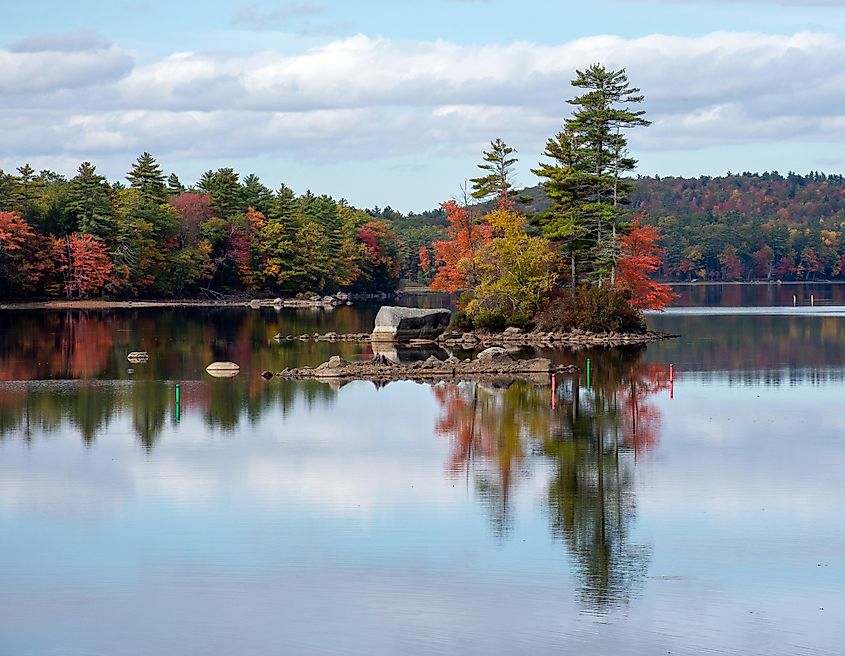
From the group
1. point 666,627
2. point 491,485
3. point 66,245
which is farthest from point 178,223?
point 666,627

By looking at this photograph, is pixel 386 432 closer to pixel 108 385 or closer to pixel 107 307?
pixel 108 385

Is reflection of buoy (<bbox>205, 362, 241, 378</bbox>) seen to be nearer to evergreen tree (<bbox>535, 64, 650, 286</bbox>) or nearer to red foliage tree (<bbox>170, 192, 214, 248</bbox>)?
evergreen tree (<bbox>535, 64, 650, 286</bbox>)

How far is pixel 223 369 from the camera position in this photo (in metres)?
53.0

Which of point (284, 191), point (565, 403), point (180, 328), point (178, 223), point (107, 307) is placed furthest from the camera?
point (284, 191)

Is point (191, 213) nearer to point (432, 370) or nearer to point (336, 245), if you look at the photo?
point (336, 245)

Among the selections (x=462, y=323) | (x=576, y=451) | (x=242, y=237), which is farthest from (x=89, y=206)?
(x=576, y=451)

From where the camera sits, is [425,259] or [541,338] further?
[425,259]

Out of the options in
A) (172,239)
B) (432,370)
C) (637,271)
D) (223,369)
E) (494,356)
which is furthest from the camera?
(172,239)

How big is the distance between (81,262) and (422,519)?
322 ft

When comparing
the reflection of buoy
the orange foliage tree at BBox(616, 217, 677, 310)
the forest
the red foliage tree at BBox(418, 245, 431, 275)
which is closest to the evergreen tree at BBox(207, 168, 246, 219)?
the forest

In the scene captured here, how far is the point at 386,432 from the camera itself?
3559cm

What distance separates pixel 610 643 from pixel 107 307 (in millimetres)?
103998

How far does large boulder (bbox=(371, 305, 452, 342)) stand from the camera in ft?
230

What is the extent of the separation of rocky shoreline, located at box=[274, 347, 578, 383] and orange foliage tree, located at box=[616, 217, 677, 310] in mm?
24062
